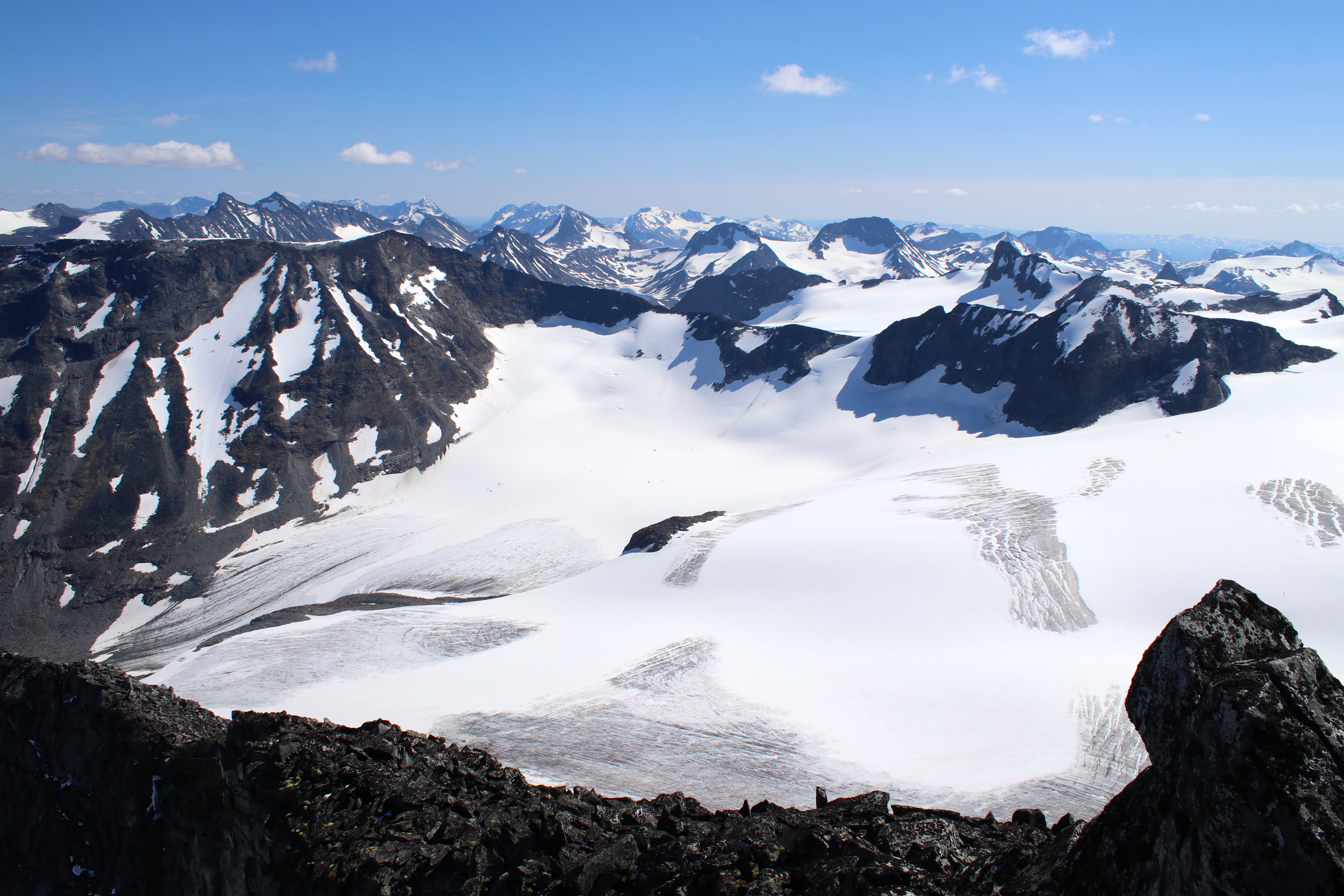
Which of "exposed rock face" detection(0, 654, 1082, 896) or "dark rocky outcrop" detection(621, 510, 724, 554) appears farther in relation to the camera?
"dark rocky outcrop" detection(621, 510, 724, 554)

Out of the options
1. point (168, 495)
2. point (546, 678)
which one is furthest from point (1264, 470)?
point (168, 495)

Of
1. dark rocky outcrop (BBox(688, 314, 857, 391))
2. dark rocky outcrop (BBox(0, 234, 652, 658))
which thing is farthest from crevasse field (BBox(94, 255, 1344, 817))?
dark rocky outcrop (BBox(688, 314, 857, 391))

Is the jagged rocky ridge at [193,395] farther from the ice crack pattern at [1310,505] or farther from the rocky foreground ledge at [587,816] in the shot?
the ice crack pattern at [1310,505]

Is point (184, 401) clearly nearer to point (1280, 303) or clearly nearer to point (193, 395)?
point (193, 395)

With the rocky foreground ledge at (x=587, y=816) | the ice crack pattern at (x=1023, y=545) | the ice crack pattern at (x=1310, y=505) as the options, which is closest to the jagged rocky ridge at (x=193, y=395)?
the rocky foreground ledge at (x=587, y=816)

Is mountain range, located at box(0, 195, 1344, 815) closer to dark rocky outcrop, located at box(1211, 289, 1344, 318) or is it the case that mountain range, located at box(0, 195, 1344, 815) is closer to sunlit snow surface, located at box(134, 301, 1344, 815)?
sunlit snow surface, located at box(134, 301, 1344, 815)
